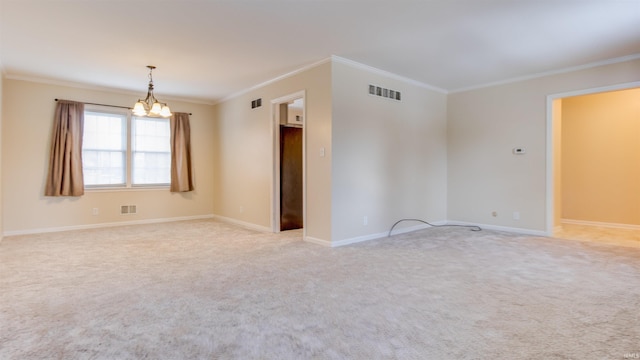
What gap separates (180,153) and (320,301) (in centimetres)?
560

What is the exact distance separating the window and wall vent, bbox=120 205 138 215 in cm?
42

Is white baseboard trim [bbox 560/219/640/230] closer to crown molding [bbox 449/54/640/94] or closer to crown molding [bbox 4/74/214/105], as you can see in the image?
crown molding [bbox 449/54/640/94]

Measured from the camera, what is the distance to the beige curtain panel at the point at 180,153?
23.4 ft

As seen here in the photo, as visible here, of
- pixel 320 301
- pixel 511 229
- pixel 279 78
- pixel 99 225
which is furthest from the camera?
pixel 99 225

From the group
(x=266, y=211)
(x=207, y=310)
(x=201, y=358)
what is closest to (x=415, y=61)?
(x=266, y=211)

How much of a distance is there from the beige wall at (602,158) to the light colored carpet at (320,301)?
2.19 meters

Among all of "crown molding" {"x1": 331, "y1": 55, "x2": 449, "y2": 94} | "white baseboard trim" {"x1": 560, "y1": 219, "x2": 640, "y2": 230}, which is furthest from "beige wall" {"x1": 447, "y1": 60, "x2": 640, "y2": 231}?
"white baseboard trim" {"x1": 560, "y1": 219, "x2": 640, "y2": 230}

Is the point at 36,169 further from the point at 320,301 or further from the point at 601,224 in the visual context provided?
the point at 601,224

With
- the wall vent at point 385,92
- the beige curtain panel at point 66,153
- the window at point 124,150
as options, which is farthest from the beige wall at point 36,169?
the wall vent at point 385,92

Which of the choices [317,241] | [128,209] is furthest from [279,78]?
[128,209]

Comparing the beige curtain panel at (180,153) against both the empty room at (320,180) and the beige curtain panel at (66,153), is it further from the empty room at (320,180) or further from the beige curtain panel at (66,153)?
the beige curtain panel at (66,153)

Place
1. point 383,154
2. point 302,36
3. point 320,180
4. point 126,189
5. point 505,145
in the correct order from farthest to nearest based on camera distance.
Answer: point 126,189 < point 505,145 < point 383,154 < point 320,180 < point 302,36

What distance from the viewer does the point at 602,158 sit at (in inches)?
246

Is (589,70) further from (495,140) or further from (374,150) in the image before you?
(374,150)
